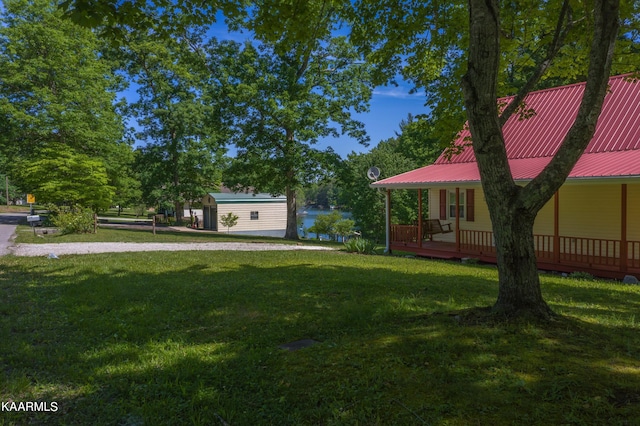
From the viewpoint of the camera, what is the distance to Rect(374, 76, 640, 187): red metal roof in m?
10.5

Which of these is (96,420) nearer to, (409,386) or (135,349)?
(135,349)

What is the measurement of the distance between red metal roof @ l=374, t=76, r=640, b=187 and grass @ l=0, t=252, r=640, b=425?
4774 millimetres

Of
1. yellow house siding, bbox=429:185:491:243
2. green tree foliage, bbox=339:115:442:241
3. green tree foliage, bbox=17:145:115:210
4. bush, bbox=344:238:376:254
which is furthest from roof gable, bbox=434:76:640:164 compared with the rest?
green tree foliage, bbox=17:145:115:210

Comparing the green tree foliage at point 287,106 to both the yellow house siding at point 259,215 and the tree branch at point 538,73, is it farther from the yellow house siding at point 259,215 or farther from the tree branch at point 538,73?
the tree branch at point 538,73

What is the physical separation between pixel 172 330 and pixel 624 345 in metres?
4.70

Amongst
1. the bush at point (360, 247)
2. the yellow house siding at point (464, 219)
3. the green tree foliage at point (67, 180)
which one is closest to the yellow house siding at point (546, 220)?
the yellow house siding at point (464, 219)

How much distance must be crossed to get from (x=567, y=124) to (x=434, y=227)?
5.57m

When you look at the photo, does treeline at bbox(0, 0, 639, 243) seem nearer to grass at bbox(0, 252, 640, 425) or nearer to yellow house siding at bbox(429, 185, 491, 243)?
yellow house siding at bbox(429, 185, 491, 243)

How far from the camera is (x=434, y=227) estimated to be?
51.7ft

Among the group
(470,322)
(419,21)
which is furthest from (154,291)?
(419,21)

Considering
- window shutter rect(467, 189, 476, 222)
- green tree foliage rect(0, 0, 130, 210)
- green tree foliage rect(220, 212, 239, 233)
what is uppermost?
green tree foliage rect(0, 0, 130, 210)

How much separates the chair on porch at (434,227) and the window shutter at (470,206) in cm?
108

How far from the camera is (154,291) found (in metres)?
6.79

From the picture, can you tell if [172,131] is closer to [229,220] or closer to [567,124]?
[229,220]
